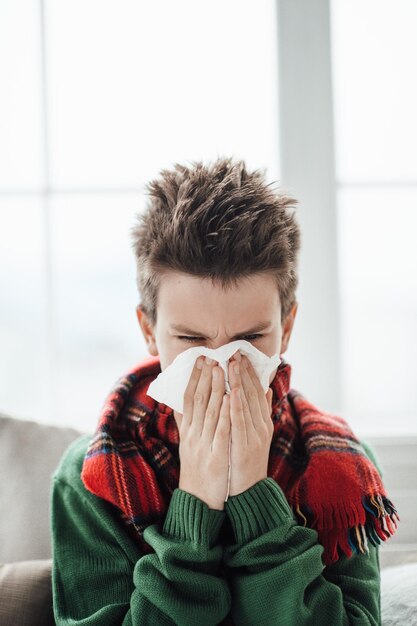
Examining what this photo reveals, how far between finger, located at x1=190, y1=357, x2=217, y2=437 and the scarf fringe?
0.77 ft

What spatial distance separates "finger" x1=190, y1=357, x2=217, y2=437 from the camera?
3.55 feet

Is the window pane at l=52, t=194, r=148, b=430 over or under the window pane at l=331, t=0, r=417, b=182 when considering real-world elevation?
under

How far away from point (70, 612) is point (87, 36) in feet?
4.81

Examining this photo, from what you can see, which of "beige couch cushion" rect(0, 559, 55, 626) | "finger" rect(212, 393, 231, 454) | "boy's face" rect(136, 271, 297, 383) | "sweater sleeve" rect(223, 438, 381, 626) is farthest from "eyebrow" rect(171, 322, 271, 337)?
"beige couch cushion" rect(0, 559, 55, 626)

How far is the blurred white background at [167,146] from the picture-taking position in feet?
5.80

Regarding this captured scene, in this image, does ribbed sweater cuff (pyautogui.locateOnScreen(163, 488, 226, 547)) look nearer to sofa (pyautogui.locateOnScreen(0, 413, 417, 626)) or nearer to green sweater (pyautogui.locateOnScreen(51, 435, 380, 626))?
green sweater (pyautogui.locateOnScreen(51, 435, 380, 626))

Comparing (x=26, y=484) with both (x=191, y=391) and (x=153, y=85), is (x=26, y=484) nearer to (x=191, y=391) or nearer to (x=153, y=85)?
(x=191, y=391)

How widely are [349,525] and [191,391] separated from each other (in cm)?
36

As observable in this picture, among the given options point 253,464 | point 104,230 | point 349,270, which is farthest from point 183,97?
point 253,464

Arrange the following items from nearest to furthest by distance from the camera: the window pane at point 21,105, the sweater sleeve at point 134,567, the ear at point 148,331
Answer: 1. the sweater sleeve at point 134,567
2. the ear at point 148,331
3. the window pane at point 21,105

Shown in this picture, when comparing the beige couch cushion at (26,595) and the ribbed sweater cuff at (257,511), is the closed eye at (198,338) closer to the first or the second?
the ribbed sweater cuff at (257,511)

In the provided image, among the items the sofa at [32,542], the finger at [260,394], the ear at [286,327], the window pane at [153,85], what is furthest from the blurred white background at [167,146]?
the finger at [260,394]

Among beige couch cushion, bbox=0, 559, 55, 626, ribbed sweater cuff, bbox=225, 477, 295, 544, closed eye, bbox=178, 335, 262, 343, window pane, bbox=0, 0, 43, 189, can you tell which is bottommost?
beige couch cushion, bbox=0, 559, 55, 626

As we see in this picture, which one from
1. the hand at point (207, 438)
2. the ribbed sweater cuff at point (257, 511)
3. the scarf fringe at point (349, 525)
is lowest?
the scarf fringe at point (349, 525)
